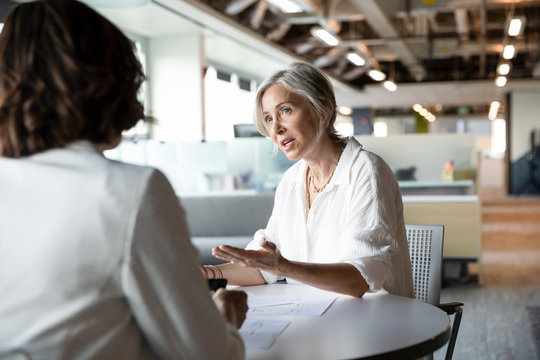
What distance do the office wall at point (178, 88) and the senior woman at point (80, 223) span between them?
8.77 m

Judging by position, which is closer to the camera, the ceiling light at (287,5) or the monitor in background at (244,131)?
the monitor in background at (244,131)

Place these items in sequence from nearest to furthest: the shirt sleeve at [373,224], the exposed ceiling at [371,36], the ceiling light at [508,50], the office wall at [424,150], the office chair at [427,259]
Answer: the shirt sleeve at [373,224]
the office chair at [427,259]
the office wall at [424,150]
the exposed ceiling at [371,36]
the ceiling light at [508,50]

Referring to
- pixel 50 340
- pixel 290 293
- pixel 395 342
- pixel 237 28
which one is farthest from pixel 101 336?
pixel 237 28

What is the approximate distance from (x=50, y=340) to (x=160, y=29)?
9.09m

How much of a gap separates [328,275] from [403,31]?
36.6 feet

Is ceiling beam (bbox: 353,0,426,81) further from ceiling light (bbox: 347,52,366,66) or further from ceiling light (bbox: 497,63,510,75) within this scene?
ceiling light (bbox: 497,63,510,75)

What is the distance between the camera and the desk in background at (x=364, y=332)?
1.29 metres

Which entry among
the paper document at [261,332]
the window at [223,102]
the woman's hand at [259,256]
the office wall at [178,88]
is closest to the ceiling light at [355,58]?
the window at [223,102]

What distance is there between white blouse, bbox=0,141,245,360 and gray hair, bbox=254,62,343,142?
1.37 meters

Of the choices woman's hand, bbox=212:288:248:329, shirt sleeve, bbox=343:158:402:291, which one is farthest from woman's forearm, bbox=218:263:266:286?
woman's hand, bbox=212:288:248:329

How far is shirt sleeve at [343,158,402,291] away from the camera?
1879mm

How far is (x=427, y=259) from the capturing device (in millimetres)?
2430

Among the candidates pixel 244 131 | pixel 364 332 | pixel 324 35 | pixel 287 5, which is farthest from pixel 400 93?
pixel 364 332

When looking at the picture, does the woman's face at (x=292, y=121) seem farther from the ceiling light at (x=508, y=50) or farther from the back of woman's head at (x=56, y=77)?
the ceiling light at (x=508, y=50)
